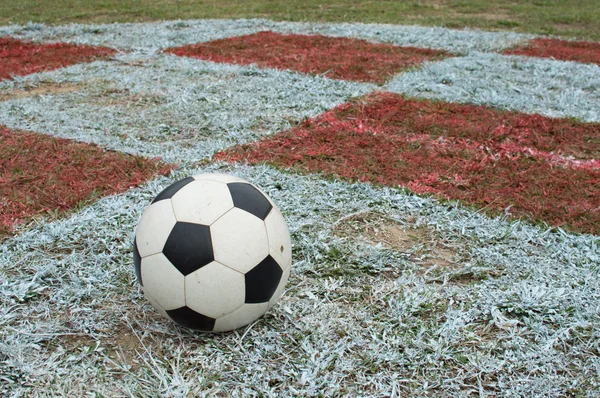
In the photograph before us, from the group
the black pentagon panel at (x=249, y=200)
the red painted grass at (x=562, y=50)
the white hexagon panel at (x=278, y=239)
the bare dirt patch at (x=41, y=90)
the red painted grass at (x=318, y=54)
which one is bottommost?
the bare dirt patch at (x=41, y=90)

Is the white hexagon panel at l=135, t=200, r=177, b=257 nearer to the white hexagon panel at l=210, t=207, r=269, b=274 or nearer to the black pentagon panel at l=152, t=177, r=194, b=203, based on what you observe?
the black pentagon panel at l=152, t=177, r=194, b=203

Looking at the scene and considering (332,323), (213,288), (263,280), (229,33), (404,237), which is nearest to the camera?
(213,288)

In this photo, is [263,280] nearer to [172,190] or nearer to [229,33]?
[172,190]

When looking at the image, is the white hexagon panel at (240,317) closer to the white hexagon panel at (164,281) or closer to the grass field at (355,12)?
the white hexagon panel at (164,281)

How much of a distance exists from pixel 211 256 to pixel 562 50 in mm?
9564

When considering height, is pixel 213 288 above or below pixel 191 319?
above

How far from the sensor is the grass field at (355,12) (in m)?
13.3

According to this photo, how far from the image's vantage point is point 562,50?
33.8ft

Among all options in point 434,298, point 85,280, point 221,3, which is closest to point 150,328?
point 85,280

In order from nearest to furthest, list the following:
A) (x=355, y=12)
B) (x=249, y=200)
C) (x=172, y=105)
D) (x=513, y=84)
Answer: (x=249, y=200)
(x=172, y=105)
(x=513, y=84)
(x=355, y=12)

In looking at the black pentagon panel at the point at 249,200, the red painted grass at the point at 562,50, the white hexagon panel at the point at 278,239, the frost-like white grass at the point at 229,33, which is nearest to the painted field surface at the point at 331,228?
the white hexagon panel at the point at 278,239

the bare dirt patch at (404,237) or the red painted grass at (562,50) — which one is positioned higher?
the red painted grass at (562,50)

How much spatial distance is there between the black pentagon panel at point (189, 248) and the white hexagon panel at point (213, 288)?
0.11 feet

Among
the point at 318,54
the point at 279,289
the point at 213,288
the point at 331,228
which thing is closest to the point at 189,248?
the point at 213,288
